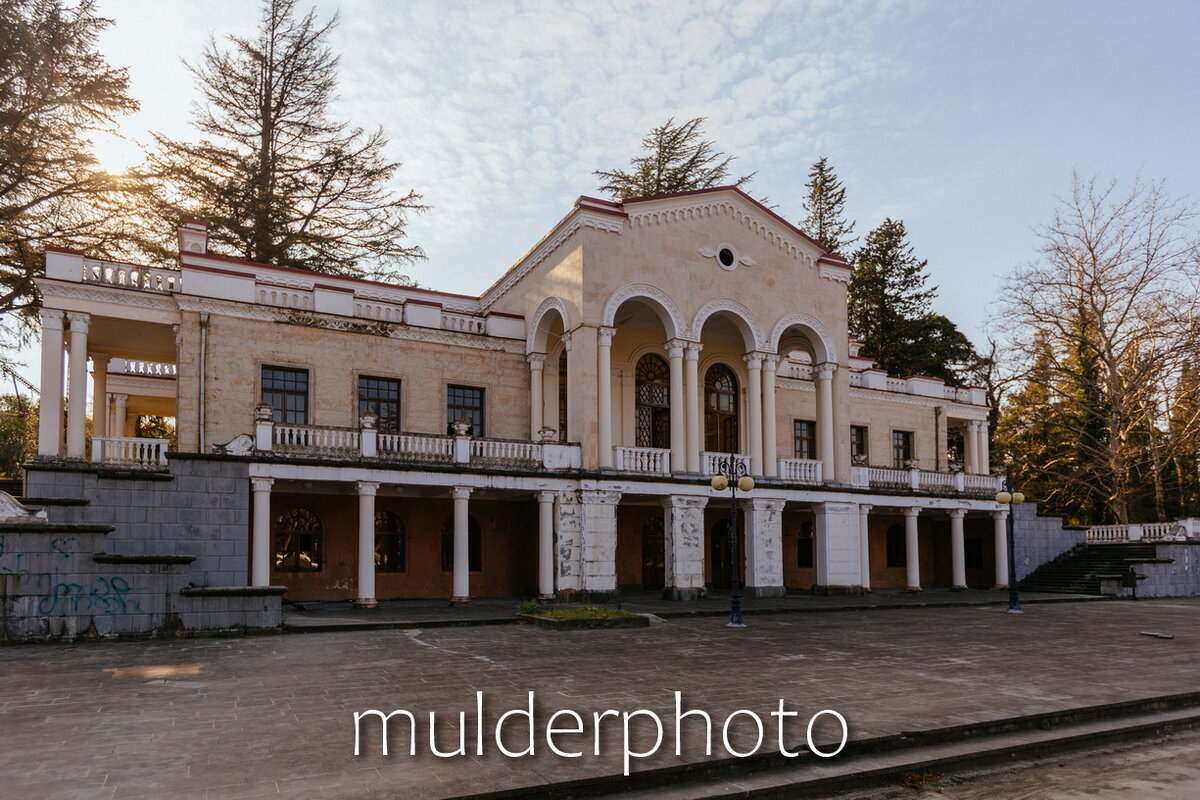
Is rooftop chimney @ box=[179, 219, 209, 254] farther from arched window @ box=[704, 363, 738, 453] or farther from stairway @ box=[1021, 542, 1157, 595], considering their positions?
stairway @ box=[1021, 542, 1157, 595]

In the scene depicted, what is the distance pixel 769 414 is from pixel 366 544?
1275 centimetres

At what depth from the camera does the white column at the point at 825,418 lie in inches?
1081

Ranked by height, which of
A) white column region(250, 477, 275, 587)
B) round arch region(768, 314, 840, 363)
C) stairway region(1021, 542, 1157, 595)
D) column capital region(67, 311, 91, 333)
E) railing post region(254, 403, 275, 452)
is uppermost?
round arch region(768, 314, 840, 363)

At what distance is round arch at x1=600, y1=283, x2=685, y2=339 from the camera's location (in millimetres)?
24109

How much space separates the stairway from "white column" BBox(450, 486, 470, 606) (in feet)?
68.6

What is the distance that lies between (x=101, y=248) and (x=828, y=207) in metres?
41.1

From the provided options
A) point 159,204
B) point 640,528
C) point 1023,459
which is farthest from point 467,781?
point 1023,459

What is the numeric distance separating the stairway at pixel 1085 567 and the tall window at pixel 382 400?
23.2 m

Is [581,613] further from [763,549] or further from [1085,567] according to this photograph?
[1085,567]

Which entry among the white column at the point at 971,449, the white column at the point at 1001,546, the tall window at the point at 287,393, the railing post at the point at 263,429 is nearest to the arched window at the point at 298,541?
the tall window at the point at 287,393

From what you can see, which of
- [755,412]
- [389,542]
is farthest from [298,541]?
[755,412]

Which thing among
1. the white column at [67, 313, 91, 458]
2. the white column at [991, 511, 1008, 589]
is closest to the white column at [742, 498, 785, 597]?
the white column at [991, 511, 1008, 589]

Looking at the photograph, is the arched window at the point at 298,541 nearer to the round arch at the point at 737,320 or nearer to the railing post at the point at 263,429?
the railing post at the point at 263,429

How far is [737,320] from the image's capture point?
26844mm
